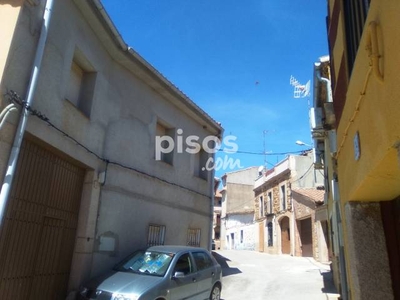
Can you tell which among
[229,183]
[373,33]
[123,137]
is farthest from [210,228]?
[229,183]

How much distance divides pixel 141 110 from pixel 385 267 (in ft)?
25.1

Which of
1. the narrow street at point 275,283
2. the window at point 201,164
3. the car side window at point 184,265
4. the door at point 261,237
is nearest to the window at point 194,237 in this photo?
the narrow street at point 275,283

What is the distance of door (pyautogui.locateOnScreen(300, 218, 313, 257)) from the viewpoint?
74.7 feet

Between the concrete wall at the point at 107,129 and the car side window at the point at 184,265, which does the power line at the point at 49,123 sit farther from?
the car side window at the point at 184,265

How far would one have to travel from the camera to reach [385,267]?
4.08 meters

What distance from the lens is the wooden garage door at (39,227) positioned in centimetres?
571

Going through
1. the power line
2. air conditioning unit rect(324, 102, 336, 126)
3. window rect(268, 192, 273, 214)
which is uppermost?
window rect(268, 192, 273, 214)

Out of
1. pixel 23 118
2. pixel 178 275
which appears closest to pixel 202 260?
pixel 178 275

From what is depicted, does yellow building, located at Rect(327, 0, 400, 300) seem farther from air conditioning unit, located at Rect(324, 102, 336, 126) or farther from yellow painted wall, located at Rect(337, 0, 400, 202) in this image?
air conditioning unit, located at Rect(324, 102, 336, 126)

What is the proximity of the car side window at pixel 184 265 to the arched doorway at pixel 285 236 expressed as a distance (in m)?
19.6

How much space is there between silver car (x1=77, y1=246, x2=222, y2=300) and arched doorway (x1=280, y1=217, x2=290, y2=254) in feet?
60.4

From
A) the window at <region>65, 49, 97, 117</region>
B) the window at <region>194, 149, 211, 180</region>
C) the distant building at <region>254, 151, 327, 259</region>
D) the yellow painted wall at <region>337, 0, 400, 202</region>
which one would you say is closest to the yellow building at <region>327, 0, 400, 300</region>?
the yellow painted wall at <region>337, 0, 400, 202</region>

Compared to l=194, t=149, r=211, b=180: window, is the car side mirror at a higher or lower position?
lower

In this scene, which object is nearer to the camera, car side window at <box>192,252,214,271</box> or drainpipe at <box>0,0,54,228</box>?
drainpipe at <box>0,0,54,228</box>
